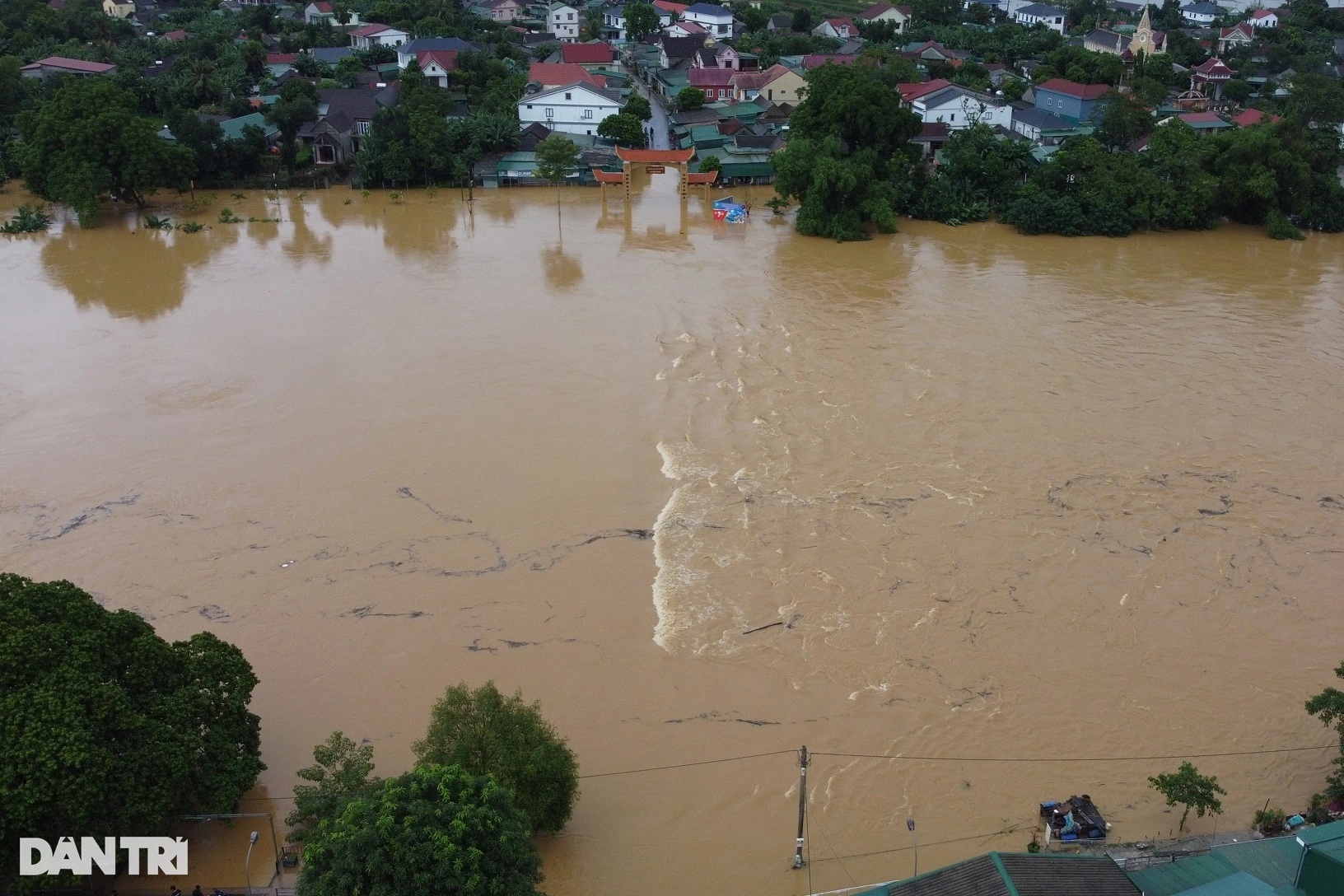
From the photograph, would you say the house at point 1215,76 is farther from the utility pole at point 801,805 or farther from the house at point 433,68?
the utility pole at point 801,805

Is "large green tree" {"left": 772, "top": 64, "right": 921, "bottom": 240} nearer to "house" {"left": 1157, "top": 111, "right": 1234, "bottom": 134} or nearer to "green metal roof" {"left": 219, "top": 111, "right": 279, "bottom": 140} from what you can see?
"house" {"left": 1157, "top": 111, "right": 1234, "bottom": 134}

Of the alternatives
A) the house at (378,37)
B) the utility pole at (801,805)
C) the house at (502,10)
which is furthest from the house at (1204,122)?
the house at (502,10)

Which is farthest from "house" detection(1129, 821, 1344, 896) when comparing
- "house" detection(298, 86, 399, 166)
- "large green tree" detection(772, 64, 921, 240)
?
"house" detection(298, 86, 399, 166)

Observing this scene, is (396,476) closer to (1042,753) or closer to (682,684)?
(682,684)

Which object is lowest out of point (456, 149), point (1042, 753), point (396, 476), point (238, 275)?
point (1042, 753)

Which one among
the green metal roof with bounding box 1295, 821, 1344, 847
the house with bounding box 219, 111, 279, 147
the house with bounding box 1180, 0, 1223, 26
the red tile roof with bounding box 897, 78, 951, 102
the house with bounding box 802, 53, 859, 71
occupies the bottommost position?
the green metal roof with bounding box 1295, 821, 1344, 847

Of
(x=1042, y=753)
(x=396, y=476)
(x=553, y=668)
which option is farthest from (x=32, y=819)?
(x=1042, y=753)
